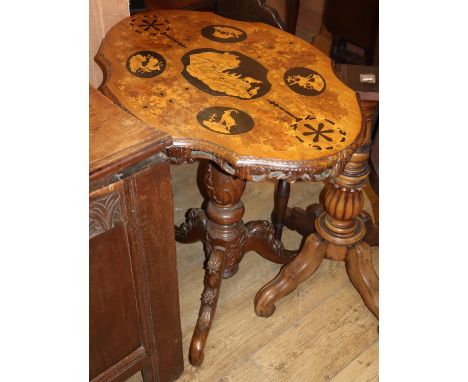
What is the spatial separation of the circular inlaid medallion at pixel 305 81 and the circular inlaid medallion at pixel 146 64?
0.34 metres

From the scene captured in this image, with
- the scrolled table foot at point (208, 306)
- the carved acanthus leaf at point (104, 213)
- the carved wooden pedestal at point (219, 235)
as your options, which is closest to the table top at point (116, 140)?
the carved acanthus leaf at point (104, 213)

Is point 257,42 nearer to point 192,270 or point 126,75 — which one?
point 126,75

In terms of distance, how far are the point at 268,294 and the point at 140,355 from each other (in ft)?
1.75

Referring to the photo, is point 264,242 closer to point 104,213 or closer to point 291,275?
point 291,275

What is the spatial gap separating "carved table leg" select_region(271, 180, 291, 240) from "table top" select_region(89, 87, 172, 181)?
2.86 ft

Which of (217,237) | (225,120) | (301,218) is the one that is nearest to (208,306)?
(217,237)

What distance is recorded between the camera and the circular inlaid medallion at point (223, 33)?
1.61 m

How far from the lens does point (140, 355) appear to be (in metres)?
1.42

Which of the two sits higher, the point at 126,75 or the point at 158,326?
the point at 126,75

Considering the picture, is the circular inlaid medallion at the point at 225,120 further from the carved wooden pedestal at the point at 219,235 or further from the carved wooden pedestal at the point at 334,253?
the carved wooden pedestal at the point at 334,253

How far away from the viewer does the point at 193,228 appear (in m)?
1.95

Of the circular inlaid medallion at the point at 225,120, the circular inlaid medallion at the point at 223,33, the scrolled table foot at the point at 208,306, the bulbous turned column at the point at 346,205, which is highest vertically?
the circular inlaid medallion at the point at 223,33

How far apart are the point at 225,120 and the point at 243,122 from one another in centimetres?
4
